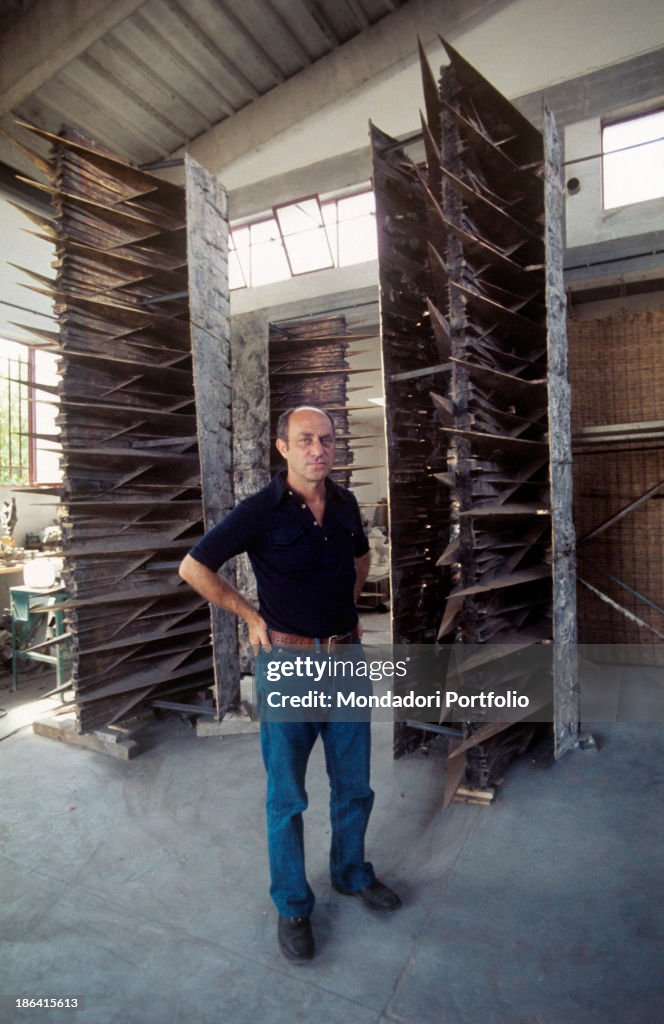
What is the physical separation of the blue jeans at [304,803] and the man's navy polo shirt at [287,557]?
1.36 feet

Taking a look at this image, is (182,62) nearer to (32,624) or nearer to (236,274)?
(236,274)

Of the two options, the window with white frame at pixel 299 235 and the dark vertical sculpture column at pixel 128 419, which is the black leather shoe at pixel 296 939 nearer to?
the dark vertical sculpture column at pixel 128 419

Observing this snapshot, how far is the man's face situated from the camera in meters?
2.46

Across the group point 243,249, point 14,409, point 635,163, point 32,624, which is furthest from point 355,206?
point 32,624

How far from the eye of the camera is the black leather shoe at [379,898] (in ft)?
7.85

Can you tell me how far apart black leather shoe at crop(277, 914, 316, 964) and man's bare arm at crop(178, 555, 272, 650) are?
1039mm

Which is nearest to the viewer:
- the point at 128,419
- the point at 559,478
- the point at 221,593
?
the point at 221,593

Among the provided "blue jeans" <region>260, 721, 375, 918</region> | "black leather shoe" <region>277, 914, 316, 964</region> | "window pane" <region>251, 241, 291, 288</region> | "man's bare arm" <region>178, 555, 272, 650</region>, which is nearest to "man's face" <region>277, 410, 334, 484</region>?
"man's bare arm" <region>178, 555, 272, 650</region>

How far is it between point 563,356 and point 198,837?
3638 millimetres

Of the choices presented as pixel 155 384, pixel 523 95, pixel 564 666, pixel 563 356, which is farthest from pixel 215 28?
pixel 564 666

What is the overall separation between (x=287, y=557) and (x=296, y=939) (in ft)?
4.74

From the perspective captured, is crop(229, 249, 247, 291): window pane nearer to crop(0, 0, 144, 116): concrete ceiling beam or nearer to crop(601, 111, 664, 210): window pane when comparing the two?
crop(0, 0, 144, 116): concrete ceiling beam

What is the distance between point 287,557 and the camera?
2.39 metres

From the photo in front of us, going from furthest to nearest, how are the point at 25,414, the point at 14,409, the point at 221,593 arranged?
the point at 14,409
the point at 25,414
the point at 221,593
